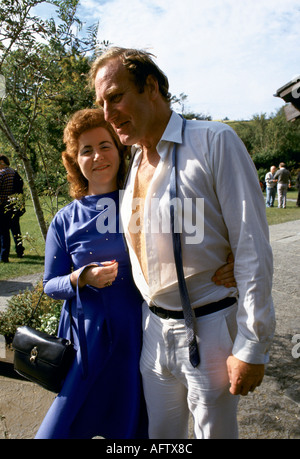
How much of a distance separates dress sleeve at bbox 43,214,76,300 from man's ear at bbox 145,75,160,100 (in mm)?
826

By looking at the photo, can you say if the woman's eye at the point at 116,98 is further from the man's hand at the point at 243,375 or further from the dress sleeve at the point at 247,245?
the man's hand at the point at 243,375

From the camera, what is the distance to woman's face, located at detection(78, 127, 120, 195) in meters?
1.92

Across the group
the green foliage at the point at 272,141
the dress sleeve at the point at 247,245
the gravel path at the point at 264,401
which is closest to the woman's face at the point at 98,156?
the dress sleeve at the point at 247,245

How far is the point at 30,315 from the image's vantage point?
13.2ft

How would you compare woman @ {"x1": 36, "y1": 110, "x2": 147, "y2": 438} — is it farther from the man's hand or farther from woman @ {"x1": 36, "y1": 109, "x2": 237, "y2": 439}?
the man's hand

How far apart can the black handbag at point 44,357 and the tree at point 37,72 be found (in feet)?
6.97

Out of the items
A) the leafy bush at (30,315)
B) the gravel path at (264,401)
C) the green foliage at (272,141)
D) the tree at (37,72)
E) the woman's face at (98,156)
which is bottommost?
the gravel path at (264,401)

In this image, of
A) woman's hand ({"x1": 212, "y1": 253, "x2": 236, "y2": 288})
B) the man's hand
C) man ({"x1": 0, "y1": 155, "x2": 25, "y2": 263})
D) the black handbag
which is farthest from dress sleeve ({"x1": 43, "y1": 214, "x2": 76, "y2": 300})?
man ({"x1": 0, "y1": 155, "x2": 25, "y2": 263})

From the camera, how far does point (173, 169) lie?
1477mm

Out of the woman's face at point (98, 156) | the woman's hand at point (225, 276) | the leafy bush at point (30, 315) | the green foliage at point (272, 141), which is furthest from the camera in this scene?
the green foliage at point (272, 141)

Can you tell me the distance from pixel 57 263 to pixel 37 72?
234cm

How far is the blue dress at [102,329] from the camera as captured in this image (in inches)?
71.2
